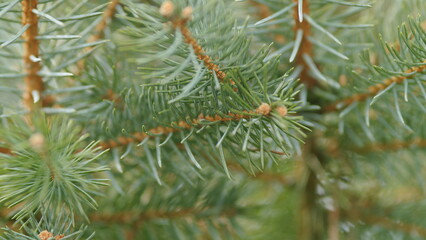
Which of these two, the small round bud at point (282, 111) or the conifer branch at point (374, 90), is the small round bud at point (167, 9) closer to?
the small round bud at point (282, 111)

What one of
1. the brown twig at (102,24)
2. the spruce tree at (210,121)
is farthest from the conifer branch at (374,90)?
the brown twig at (102,24)

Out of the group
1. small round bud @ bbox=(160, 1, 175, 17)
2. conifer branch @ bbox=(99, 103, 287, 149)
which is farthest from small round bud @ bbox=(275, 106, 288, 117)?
small round bud @ bbox=(160, 1, 175, 17)

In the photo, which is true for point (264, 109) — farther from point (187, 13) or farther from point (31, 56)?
point (31, 56)


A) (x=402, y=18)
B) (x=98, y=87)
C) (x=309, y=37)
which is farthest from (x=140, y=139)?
(x=402, y=18)

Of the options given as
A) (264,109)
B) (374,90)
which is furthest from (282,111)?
(374,90)

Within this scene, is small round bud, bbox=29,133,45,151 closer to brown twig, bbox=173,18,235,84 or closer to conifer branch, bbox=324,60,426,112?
brown twig, bbox=173,18,235,84

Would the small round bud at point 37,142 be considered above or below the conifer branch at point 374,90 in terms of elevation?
above

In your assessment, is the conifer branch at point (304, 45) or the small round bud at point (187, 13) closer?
the small round bud at point (187, 13)
